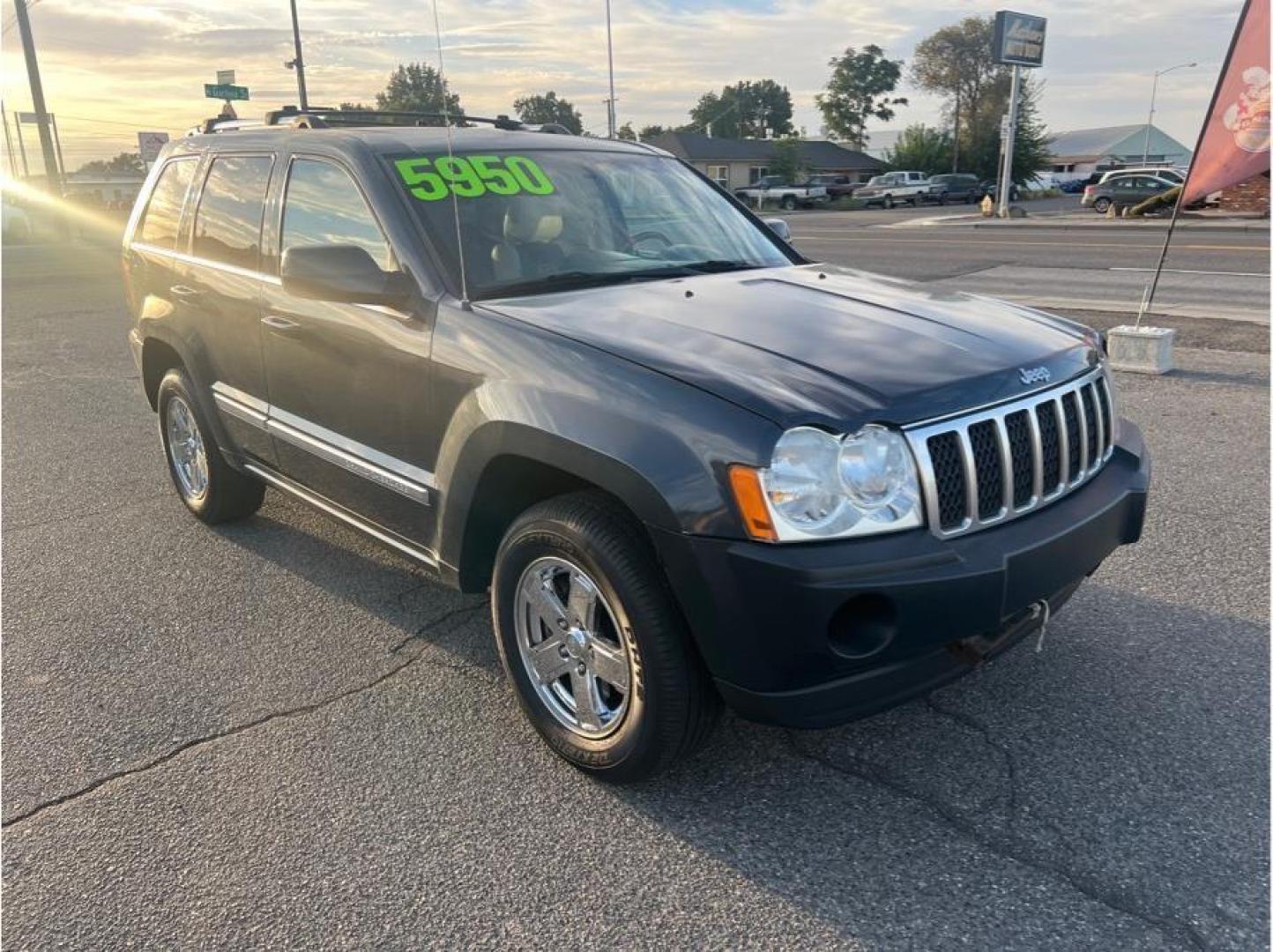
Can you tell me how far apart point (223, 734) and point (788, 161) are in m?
71.4

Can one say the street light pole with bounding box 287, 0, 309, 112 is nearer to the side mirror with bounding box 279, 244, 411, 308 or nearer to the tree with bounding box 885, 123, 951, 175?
the side mirror with bounding box 279, 244, 411, 308

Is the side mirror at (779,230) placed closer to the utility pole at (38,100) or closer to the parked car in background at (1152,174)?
the utility pole at (38,100)

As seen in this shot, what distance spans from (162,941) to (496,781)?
3.10 feet

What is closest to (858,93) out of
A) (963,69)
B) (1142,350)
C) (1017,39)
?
(963,69)

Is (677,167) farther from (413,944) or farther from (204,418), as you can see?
(413,944)

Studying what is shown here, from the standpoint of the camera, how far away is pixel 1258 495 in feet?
16.8

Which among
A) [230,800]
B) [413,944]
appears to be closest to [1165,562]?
[413,944]

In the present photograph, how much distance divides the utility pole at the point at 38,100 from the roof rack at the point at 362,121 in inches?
1001

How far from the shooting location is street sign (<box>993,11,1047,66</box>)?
38094mm

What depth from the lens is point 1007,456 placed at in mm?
2686

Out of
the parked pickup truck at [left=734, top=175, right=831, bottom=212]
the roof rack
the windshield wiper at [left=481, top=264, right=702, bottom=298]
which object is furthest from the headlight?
the parked pickup truck at [left=734, top=175, right=831, bottom=212]

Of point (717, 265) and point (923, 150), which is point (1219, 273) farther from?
point (923, 150)

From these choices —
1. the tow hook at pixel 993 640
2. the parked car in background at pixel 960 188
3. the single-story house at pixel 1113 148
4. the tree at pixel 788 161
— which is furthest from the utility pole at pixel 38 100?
the single-story house at pixel 1113 148

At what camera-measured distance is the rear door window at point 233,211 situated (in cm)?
421
